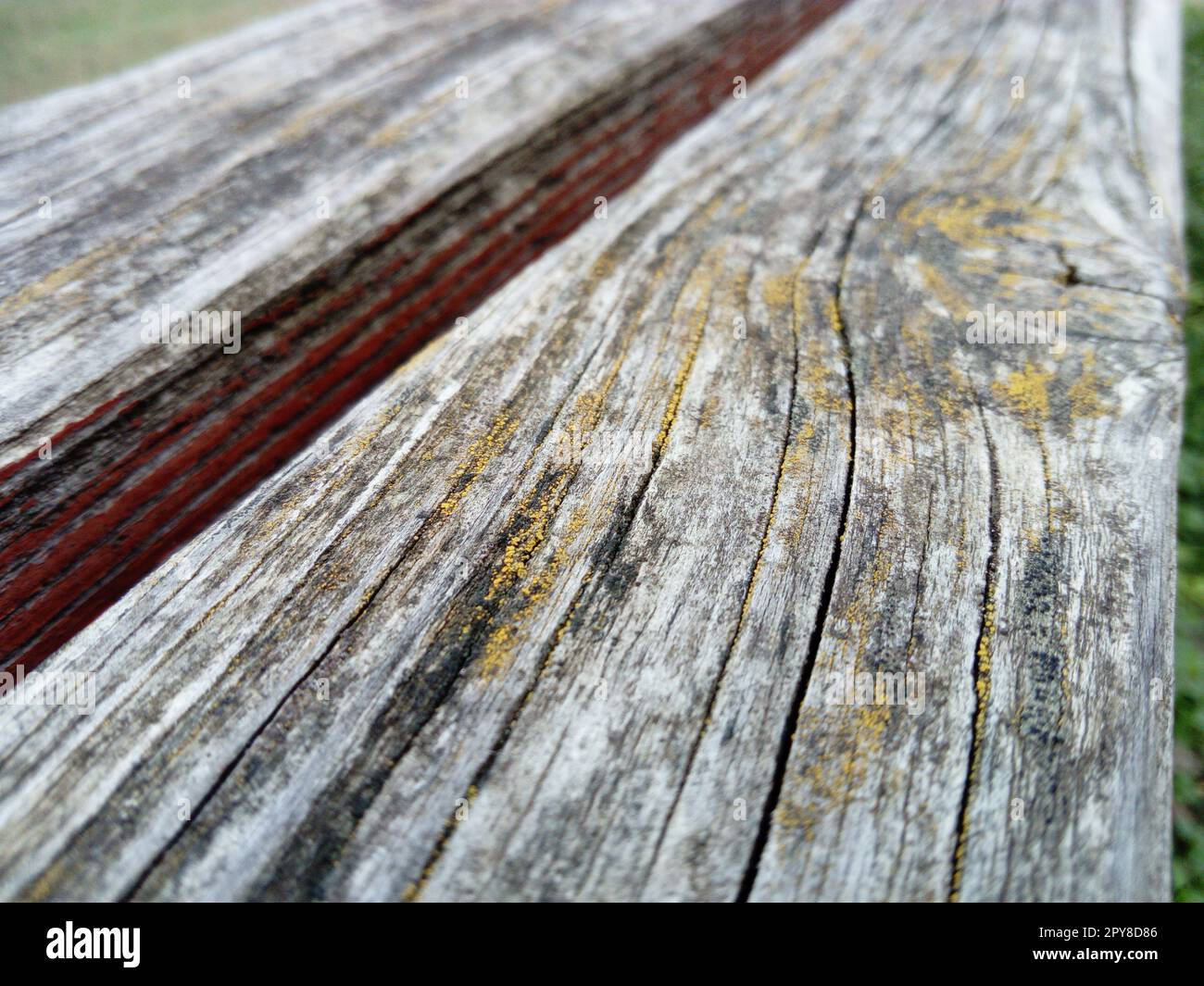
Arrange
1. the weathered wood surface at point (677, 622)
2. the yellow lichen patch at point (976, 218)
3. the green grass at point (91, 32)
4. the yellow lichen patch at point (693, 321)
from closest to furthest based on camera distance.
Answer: the weathered wood surface at point (677, 622) < the yellow lichen patch at point (693, 321) < the yellow lichen patch at point (976, 218) < the green grass at point (91, 32)

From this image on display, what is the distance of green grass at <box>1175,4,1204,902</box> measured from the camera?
2531mm

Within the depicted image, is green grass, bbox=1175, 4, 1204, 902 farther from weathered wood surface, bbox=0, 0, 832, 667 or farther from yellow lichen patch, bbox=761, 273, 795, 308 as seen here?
weathered wood surface, bbox=0, 0, 832, 667

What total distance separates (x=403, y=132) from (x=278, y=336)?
0.73 metres

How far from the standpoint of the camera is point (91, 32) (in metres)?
7.45

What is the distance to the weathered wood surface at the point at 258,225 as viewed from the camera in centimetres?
118

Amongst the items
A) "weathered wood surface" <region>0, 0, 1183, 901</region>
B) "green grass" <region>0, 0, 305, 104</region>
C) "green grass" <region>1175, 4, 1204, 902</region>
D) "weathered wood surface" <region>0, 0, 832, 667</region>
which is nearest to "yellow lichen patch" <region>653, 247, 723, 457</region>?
"weathered wood surface" <region>0, 0, 1183, 901</region>

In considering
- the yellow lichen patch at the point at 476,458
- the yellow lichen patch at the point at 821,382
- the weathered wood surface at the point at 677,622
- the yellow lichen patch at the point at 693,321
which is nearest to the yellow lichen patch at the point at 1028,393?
the weathered wood surface at the point at 677,622

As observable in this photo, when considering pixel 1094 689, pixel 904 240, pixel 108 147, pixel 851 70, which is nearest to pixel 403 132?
pixel 108 147

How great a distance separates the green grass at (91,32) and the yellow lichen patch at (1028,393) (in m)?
7.26

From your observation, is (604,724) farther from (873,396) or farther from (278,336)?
(278,336)

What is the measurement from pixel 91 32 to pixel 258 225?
8.11 metres

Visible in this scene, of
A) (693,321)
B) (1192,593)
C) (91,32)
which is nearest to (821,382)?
(693,321)

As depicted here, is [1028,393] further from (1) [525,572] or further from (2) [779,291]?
(1) [525,572]

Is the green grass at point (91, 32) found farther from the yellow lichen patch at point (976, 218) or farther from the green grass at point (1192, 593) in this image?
the green grass at point (1192, 593)
